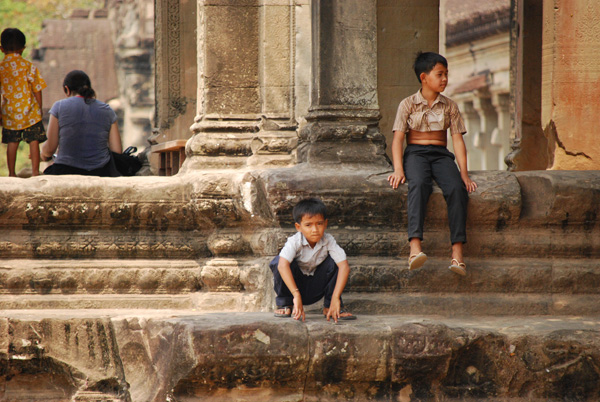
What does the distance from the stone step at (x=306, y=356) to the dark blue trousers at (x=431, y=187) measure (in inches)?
19.5

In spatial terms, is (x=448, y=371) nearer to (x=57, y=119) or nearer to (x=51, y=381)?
(x=51, y=381)

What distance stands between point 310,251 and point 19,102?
3.60m

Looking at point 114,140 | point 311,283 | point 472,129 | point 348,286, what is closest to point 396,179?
point 348,286

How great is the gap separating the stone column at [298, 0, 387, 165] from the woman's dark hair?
1968 millimetres

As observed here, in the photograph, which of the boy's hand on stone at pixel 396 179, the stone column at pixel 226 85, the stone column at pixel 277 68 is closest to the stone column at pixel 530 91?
the stone column at pixel 277 68

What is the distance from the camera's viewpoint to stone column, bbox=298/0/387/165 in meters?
5.59

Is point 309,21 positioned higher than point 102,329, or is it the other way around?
point 309,21

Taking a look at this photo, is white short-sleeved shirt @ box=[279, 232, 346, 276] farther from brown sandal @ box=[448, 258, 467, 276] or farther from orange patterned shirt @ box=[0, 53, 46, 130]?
orange patterned shirt @ box=[0, 53, 46, 130]

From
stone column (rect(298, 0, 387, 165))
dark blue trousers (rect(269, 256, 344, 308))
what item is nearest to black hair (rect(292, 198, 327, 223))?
dark blue trousers (rect(269, 256, 344, 308))

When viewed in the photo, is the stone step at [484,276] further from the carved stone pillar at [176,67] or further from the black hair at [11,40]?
the carved stone pillar at [176,67]

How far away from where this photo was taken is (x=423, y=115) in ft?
17.9

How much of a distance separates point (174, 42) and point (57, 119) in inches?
105

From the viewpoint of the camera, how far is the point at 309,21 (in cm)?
634

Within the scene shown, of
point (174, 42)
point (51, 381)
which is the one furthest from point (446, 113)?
point (174, 42)
